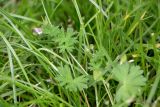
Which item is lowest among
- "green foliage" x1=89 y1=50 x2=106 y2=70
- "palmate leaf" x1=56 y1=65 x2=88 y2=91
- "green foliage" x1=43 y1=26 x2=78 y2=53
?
"palmate leaf" x1=56 y1=65 x2=88 y2=91

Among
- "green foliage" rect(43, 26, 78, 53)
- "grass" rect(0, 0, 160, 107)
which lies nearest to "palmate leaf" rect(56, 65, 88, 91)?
"grass" rect(0, 0, 160, 107)

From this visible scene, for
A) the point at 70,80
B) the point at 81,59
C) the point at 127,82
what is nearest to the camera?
the point at 127,82

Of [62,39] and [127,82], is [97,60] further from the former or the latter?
[127,82]

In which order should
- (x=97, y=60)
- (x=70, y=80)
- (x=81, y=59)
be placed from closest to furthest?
(x=70, y=80) → (x=97, y=60) → (x=81, y=59)

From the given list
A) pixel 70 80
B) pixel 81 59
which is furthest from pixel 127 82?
pixel 81 59

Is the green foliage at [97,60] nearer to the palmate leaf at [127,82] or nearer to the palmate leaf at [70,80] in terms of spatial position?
the palmate leaf at [70,80]

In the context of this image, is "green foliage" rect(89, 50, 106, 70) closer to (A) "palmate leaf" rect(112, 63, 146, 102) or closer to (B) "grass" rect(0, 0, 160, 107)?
(B) "grass" rect(0, 0, 160, 107)
